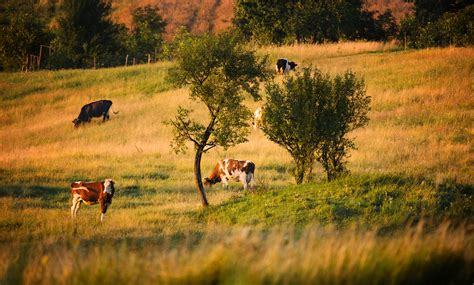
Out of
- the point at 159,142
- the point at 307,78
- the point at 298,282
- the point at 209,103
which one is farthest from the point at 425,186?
the point at 159,142

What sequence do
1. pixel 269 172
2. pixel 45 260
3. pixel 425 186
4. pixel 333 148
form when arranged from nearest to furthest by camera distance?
pixel 45 260 < pixel 425 186 < pixel 333 148 < pixel 269 172

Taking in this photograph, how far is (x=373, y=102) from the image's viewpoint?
4253 cm

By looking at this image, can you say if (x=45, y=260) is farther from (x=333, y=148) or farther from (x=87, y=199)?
(x=333, y=148)

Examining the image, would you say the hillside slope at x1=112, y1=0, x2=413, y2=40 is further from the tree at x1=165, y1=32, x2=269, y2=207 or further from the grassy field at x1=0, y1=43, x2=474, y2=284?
the tree at x1=165, y1=32, x2=269, y2=207

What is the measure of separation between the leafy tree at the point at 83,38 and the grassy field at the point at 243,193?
19.4 meters

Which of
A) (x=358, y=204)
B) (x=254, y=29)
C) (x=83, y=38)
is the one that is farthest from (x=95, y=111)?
(x=83, y=38)

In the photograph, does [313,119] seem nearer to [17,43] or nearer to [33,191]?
[33,191]

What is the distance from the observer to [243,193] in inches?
949

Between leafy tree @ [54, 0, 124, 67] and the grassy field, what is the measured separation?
63.7 ft

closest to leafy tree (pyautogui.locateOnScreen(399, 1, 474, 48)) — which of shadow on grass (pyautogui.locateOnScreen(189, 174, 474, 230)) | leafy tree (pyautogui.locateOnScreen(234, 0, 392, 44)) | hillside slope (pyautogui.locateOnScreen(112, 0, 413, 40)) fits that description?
leafy tree (pyautogui.locateOnScreen(234, 0, 392, 44))

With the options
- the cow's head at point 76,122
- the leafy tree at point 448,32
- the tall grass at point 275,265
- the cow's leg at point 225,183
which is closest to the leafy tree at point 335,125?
the cow's leg at point 225,183

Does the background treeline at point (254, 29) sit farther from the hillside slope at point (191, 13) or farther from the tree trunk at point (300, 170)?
the hillside slope at point (191, 13)

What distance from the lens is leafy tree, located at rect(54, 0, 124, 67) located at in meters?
84.2

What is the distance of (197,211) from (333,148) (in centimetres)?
598
